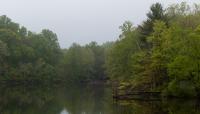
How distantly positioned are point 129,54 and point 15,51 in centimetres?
5066

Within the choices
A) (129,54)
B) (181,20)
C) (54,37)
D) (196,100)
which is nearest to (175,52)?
(196,100)

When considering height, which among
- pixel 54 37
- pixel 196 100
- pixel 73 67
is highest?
pixel 54 37

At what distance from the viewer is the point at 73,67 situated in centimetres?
12056

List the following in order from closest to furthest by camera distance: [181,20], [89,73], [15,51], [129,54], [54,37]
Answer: [181,20]
[129,54]
[15,51]
[89,73]
[54,37]

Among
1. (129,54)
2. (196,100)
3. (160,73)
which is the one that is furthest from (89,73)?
(196,100)

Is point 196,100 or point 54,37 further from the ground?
point 54,37

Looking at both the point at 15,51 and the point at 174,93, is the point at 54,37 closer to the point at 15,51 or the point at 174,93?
the point at 15,51

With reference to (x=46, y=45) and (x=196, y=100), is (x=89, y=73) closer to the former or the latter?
(x=46, y=45)

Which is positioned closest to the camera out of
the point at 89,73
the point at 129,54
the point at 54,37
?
the point at 129,54

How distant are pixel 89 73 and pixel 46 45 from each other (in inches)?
558

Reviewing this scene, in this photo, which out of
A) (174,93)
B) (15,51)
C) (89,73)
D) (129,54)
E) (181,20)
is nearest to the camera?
(174,93)

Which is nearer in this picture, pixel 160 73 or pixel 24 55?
pixel 160 73

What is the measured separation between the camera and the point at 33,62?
117 meters

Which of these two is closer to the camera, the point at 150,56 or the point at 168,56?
the point at 168,56
